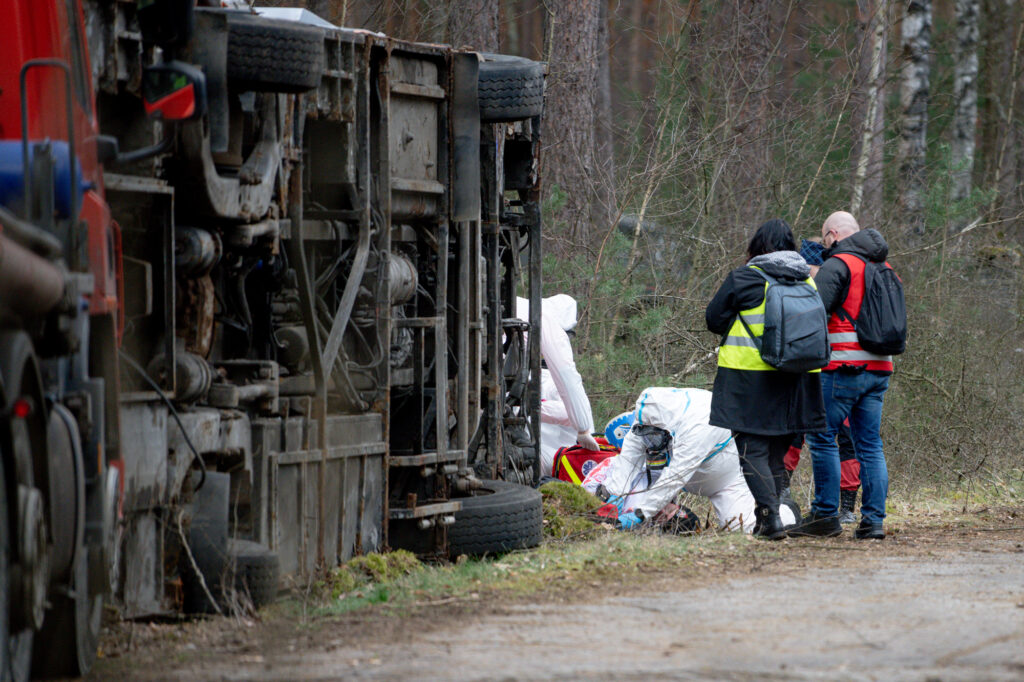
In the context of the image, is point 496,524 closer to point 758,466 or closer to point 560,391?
point 758,466

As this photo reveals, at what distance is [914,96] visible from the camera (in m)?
18.6

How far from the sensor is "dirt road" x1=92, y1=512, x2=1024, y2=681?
4484 millimetres

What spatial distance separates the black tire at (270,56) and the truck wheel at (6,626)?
252cm

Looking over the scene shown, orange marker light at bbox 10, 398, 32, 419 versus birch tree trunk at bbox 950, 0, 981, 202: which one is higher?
birch tree trunk at bbox 950, 0, 981, 202

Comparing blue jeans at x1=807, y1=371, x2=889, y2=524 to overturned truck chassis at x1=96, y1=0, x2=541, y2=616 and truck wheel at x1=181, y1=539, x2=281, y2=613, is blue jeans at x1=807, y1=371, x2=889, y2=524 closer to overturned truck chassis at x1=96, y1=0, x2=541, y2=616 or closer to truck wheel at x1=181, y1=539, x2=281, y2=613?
overturned truck chassis at x1=96, y1=0, x2=541, y2=616

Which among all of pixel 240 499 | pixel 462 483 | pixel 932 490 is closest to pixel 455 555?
pixel 462 483

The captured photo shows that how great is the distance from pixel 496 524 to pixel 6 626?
13.6 ft

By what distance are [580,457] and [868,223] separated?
21.4 feet

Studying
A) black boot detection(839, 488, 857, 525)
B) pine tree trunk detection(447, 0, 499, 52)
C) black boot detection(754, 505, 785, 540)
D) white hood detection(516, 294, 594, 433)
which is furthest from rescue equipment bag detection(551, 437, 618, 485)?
pine tree trunk detection(447, 0, 499, 52)

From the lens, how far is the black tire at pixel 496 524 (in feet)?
25.0

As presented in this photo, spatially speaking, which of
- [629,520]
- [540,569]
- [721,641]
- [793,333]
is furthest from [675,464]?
[721,641]

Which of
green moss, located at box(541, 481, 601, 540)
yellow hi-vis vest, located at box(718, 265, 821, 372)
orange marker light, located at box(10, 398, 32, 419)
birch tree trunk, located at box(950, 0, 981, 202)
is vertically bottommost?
green moss, located at box(541, 481, 601, 540)

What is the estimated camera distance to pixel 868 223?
15.9 metres

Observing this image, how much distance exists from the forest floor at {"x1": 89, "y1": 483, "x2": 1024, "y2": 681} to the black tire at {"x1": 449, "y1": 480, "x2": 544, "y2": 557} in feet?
0.55
